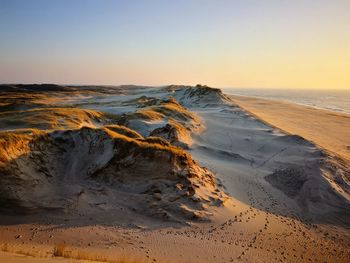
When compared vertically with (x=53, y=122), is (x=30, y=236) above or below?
below

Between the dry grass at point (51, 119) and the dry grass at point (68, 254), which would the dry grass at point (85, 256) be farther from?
the dry grass at point (51, 119)

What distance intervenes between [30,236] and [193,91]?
48.0m

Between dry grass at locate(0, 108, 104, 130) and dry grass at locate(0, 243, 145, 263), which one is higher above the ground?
dry grass at locate(0, 108, 104, 130)

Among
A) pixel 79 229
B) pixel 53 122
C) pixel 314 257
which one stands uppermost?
pixel 53 122

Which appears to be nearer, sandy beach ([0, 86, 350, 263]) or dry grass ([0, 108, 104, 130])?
sandy beach ([0, 86, 350, 263])

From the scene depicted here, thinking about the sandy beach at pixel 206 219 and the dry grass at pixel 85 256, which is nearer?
the dry grass at pixel 85 256

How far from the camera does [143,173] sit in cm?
1341

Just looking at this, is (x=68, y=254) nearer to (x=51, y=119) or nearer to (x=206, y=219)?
(x=206, y=219)

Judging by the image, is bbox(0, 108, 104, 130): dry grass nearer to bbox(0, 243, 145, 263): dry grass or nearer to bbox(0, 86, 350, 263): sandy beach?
bbox(0, 86, 350, 263): sandy beach

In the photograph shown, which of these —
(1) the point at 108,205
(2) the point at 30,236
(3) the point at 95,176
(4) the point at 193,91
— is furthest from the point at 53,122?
(4) the point at 193,91

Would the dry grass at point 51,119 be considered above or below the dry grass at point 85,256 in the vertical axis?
above

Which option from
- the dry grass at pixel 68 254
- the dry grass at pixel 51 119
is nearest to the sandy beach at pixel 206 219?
the dry grass at pixel 68 254

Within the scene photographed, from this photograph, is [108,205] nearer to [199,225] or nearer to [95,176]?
[95,176]

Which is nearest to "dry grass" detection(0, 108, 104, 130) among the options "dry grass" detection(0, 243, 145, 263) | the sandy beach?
the sandy beach
